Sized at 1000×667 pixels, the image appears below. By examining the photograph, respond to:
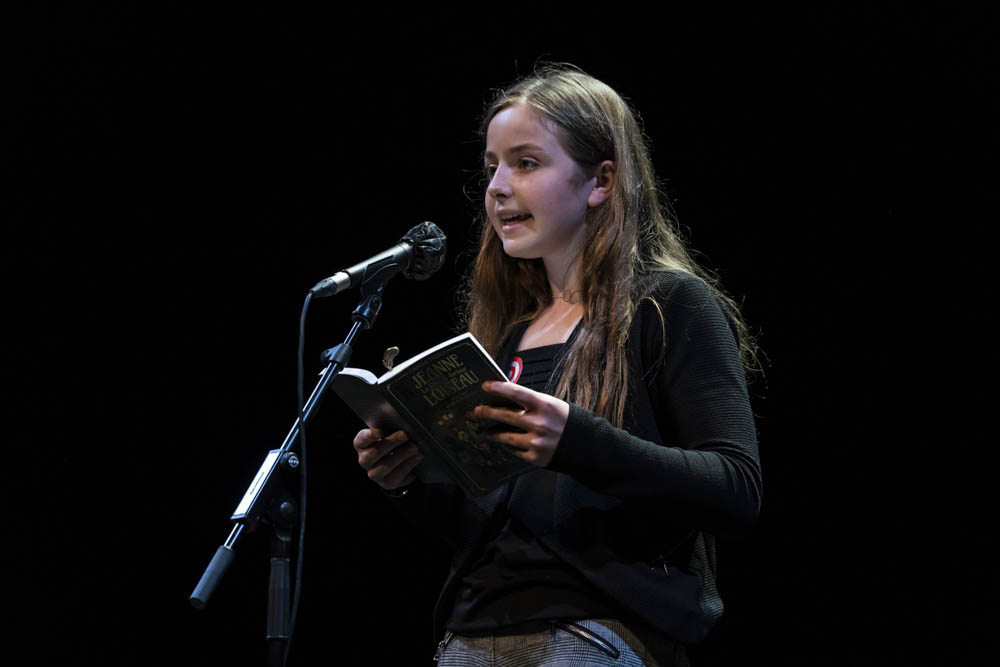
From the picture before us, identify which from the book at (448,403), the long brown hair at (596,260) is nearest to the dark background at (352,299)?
the long brown hair at (596,260)

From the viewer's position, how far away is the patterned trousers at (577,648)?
1.33 m

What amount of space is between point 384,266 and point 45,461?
6.45 ft

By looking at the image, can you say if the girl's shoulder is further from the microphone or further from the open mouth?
the microphone

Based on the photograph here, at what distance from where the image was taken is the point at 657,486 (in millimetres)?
1306

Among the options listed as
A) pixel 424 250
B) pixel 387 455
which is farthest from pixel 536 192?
pixel 387 455

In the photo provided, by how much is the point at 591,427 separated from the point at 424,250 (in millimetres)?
604

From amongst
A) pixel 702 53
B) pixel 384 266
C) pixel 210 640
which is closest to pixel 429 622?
pixel 210 640

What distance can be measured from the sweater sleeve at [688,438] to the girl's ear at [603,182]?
25 centimetres

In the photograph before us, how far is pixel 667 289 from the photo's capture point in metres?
1.59

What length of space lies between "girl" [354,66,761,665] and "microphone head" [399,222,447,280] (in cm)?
12

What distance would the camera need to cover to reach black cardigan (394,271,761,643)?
1307 millimetres

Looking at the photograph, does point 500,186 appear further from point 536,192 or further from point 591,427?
point 591,427

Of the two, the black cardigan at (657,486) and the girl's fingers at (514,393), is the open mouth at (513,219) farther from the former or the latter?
the girl's fingers at (514,393)

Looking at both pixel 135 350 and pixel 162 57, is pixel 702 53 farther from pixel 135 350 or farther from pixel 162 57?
pixel 135 350
